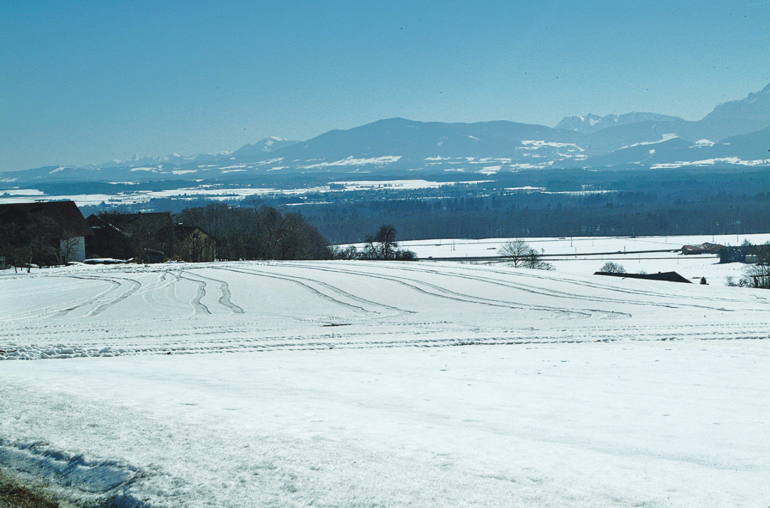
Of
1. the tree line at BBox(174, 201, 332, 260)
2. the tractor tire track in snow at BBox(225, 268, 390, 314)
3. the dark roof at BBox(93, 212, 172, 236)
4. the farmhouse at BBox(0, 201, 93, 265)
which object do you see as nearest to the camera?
the tractor tire track in snow at BBox(225, 268, 390, 314)

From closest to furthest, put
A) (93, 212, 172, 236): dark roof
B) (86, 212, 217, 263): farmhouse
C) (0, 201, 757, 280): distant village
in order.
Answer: (0, 201, 757, 280): distant village → (86, 212, 217, 263): farmhouse → (93, 212, 172, 236): dark roof

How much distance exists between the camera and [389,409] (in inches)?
279

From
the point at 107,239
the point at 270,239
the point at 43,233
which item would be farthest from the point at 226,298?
the point at 107,239

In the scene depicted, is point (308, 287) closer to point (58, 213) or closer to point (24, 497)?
point (24, 497)

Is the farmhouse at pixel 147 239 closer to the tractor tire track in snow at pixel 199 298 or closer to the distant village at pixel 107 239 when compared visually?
the distant village at pixel 107 239

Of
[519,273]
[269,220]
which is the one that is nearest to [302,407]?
[519,273]

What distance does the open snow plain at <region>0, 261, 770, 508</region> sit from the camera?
185 inches

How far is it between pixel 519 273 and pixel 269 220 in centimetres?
3815

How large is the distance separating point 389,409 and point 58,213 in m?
58.7

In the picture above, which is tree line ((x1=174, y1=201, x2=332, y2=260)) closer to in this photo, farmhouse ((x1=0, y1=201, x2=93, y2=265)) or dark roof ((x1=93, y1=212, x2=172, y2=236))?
dark roof ((x1=93, y1=212, x2=172, y2=236))

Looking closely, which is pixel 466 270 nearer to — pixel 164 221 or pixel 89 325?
pixel 89 325

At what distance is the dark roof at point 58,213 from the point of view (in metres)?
54.8

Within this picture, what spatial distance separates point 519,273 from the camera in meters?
31.2

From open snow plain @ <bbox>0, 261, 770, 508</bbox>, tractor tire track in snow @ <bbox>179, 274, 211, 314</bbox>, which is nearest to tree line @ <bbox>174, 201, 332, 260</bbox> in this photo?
tractor tire track in snow @ <bbox>179, 274, 211, 314</bbox>
